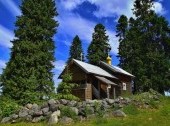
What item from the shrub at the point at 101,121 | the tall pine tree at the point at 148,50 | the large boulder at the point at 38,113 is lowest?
the shrub at the point at 101,121

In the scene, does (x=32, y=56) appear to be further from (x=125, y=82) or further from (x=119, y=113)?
(x=125, y=82)

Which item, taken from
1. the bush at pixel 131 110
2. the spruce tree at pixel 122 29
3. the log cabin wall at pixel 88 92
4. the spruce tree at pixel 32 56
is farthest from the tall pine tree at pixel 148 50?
the bush at pixel 131 110

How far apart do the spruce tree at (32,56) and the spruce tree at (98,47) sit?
23415 millimetres

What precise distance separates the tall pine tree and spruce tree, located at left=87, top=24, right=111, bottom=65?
501 centimetres

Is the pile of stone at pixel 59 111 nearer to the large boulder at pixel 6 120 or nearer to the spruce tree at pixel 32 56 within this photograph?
the large boulder at pixel 6 120

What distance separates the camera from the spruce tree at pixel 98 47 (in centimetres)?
6622

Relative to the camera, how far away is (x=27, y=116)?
28.5 meters

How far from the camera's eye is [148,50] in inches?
2440

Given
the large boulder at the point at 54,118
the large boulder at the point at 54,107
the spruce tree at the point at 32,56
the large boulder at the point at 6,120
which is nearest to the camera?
the large boulder at the point at 54,118

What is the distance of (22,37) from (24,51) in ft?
6.24

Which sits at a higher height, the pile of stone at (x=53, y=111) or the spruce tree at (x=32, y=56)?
the spruce tree at (x=32, y=56)

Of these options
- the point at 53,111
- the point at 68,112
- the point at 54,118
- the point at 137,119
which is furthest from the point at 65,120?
the point at 137,119

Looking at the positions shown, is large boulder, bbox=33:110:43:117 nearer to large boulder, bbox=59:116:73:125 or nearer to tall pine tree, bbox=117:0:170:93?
large boulder, bbox=59:116:73:125

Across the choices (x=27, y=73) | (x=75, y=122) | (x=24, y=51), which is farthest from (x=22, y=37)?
(x=75, y=122)
